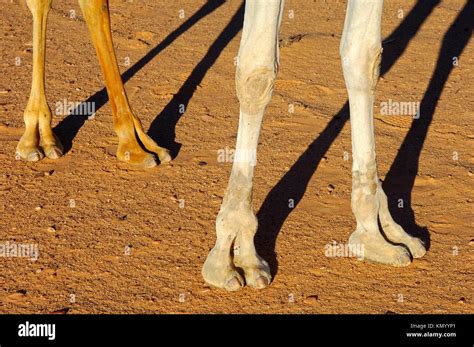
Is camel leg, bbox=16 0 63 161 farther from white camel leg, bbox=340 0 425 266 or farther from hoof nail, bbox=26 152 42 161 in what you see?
white camel leg, bbox=340 0 425 266

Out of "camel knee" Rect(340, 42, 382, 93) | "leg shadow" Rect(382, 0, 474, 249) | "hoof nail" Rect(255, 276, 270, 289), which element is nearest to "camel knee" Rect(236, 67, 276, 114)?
"camel knee" Rect(340, 42, 382, 93)

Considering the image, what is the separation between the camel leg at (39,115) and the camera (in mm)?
6363

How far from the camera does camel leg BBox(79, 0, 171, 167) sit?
6258 mm

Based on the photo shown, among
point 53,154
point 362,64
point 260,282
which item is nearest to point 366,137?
point 362,64

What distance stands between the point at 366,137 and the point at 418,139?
1.64 meters

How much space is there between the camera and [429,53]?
8.02 metres

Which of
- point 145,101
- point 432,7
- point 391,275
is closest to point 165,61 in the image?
point 145,101

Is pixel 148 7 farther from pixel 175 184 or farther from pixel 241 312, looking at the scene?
pixel 241 312

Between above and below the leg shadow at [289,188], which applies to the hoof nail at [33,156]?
above

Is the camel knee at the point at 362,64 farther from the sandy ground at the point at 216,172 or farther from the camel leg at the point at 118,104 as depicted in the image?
the camel leg at the point at 118,104

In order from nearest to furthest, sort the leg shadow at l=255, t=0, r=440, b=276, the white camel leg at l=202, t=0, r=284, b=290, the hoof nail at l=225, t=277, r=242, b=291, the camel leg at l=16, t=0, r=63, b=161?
the white camel leg at l=202, t=0, r=284, b=290
the hoof nail at l=225, t=277, r=242, b=291
the leg shadow at l=255, t=0, r=440, b=276
the camel leg at l=16, t=0, r=63, b=161

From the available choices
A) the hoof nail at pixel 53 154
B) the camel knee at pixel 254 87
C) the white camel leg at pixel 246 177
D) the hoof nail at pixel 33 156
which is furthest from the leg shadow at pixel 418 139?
the hoof nail at pixel 33 156

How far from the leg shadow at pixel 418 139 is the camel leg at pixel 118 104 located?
1.53 meters

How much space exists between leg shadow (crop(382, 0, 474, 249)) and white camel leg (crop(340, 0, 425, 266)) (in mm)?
298
